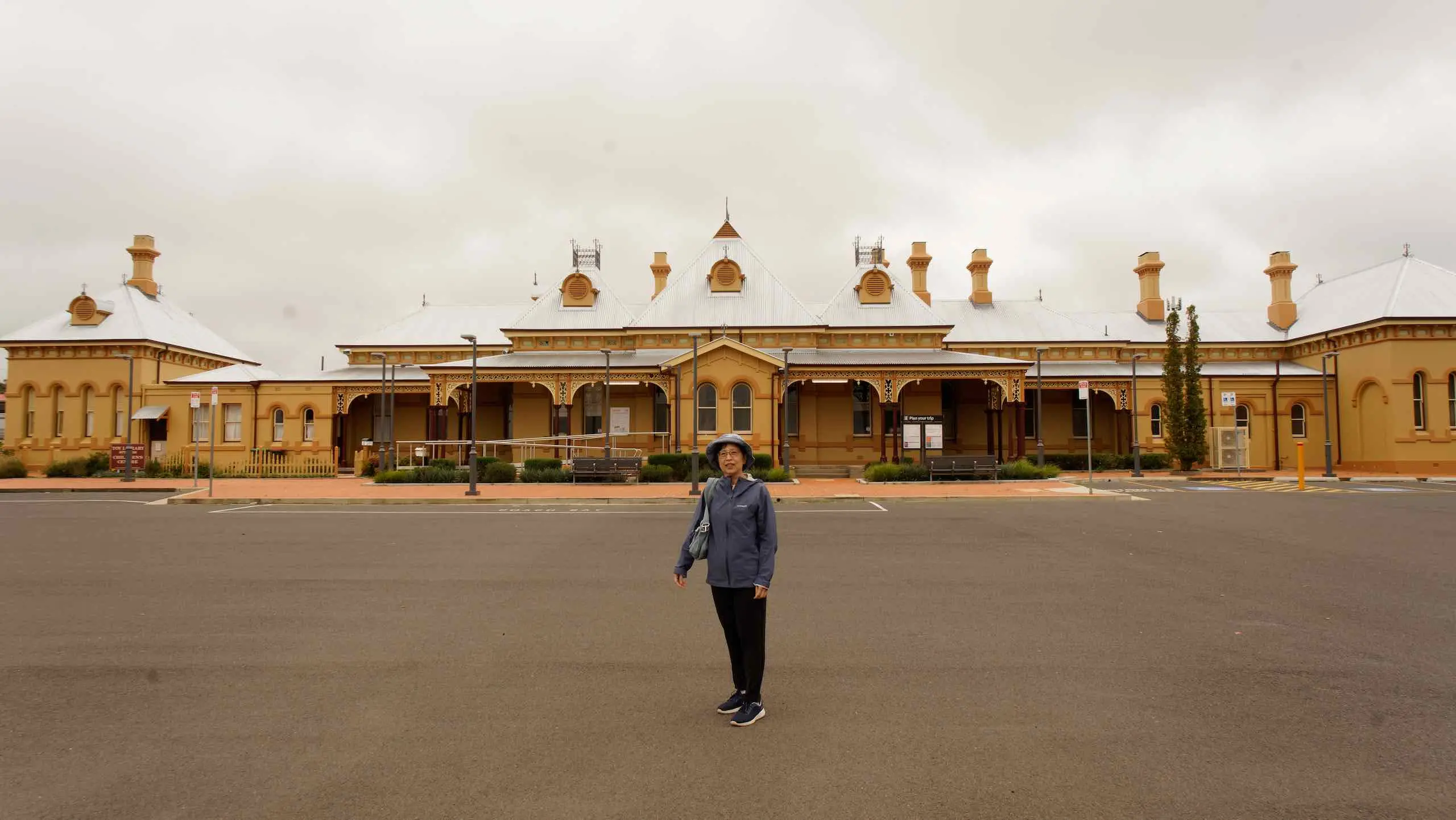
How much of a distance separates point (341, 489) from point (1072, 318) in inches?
1360

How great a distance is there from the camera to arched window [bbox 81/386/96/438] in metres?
31.7

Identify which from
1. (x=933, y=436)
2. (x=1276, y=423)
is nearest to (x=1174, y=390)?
(x=1276, y=423)

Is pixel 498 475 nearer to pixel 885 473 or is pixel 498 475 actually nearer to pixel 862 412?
pixel 885 473

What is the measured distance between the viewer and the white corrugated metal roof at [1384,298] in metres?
28.8

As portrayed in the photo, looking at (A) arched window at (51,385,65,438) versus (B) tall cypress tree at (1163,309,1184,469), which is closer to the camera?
(B) tall cypress tree at (1163,309,1184,469)

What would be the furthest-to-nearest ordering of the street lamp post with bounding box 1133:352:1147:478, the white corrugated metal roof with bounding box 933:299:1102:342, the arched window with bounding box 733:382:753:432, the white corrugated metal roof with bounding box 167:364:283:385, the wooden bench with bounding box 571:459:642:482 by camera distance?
the white corrugated metal roof with bounding box 933:299:1102:342 → the white corrugated metal roof with bounding box 167:364:283:385 → the street lamp post with bounding box 1133:352:1147:478 → the arched window with bounding box 733:382:753:432 → the wooden bench with bounding box 571:459:642:482

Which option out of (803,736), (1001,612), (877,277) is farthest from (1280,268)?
(803,736)

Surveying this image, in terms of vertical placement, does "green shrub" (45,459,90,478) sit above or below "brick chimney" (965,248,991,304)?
below

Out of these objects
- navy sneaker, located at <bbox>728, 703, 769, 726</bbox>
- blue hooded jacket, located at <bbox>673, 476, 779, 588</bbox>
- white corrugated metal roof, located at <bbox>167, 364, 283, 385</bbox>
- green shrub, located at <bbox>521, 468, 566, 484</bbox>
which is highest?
white corrugated metal roof, located at <bbox>167, 364, 283, 385</bbox>

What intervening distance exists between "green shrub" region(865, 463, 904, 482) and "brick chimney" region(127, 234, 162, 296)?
3683cm

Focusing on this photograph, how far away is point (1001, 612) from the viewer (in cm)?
715

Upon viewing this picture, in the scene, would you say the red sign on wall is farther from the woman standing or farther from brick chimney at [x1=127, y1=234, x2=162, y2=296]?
the woman standing

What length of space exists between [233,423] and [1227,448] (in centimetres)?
4151

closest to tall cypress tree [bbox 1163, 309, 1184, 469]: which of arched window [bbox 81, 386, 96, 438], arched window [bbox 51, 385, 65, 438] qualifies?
arched window [bbox 81, 386, 96, 438]
